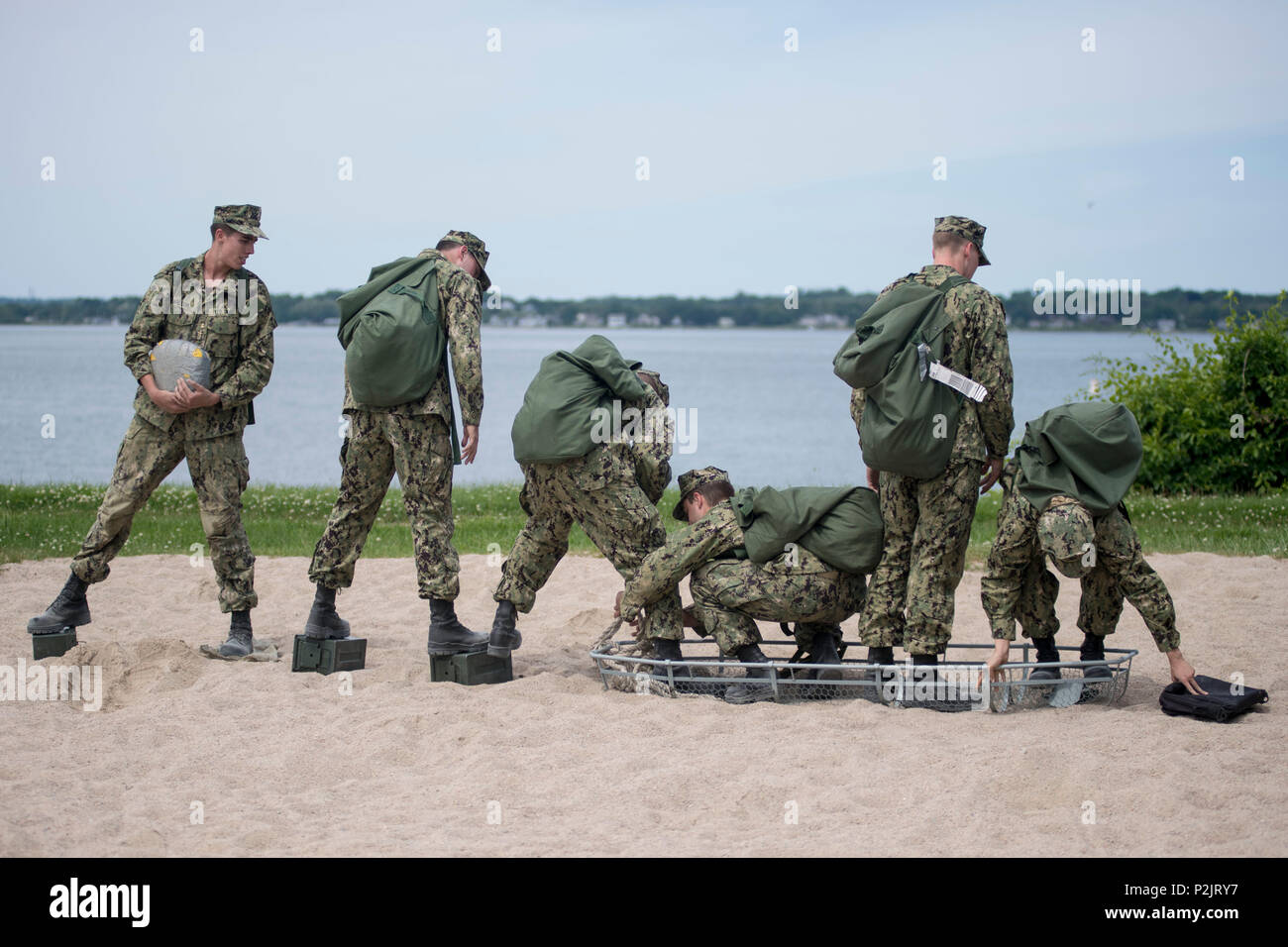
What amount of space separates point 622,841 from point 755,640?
2013 mm

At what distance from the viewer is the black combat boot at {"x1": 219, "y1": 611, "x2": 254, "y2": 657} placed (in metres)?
6.95

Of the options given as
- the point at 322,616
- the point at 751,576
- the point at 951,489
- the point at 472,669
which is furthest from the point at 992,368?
the point at 322,616

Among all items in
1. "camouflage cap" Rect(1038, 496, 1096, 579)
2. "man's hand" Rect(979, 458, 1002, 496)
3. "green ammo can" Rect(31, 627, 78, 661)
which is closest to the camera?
"camouflage cap" Rect(1038, 496, 1096, 579)

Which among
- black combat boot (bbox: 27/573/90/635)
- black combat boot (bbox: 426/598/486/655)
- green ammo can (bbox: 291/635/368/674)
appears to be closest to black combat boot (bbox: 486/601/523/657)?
black combat boot (bbox: 426/598/486/655)

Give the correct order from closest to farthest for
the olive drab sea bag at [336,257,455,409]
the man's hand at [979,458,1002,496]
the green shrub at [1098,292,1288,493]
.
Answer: the man's hand at [979,458,1002,496] < the olive drab sea bag at [336,257,455,409] < the green shrub at [1098,292,1288,493]

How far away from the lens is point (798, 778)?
15.9 ft

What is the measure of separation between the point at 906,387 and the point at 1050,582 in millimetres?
1337

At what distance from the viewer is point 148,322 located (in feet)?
22.8

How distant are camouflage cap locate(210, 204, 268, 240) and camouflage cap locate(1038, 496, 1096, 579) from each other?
4.46 metres

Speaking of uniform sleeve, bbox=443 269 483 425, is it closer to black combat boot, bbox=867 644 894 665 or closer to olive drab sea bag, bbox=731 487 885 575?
olive drab sea bag, bbox=731 487 885 575

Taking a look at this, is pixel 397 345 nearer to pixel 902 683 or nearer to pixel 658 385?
pixel 658 385

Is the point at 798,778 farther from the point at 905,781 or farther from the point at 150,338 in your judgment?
the point at 150,338

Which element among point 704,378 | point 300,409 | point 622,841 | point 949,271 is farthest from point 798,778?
point 704,378

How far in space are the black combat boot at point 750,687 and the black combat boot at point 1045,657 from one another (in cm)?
134
